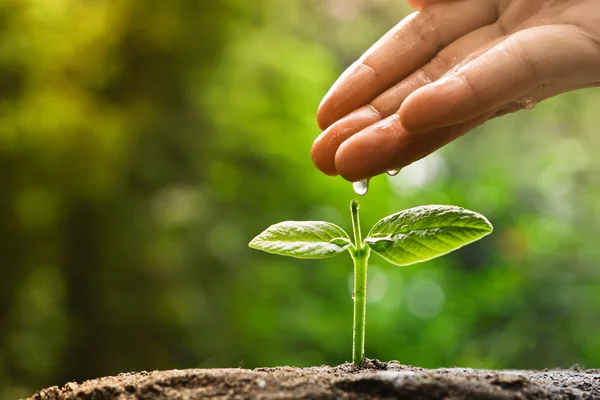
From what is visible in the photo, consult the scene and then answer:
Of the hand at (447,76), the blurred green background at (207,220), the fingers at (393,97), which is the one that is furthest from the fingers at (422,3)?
the blurred green background at (207,220)

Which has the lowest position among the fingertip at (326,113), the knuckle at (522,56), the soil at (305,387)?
the soil at (305,387)

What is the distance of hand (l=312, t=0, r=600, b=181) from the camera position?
839 mm

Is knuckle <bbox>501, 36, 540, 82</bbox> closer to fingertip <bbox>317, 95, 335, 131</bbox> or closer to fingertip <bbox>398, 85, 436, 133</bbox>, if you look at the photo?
fingertip <bbox>398, 85, 436, 133</bbox>

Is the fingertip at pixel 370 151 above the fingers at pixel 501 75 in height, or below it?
below

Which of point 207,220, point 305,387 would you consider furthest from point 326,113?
point 207,220

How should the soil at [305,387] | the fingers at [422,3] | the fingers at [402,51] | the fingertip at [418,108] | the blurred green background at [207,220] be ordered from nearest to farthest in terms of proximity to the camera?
the soil at [305,387] → the fingertip at [418,108] → the fingers at [402,51] → the fingers at [422,3] → the blurred green background at [207,220]

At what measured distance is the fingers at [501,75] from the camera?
83 cm

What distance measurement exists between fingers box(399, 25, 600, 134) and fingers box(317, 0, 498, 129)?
0.27 meters

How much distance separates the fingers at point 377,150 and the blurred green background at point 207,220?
6.24 ft

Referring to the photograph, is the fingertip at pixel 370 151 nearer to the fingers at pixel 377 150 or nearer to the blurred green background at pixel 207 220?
the fingers at pixel 377 150

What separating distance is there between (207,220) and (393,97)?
1956mm

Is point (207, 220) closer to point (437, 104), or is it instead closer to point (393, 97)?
point (393, 97)

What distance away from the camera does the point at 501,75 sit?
846mm

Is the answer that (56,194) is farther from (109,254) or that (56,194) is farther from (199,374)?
(199,374)
